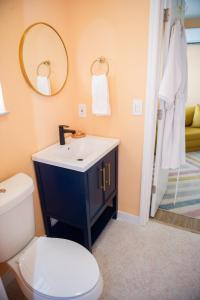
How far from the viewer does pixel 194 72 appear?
4.10 meters

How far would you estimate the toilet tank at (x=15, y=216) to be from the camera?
1064 millimetres

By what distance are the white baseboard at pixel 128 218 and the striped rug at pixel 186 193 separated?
0.41m

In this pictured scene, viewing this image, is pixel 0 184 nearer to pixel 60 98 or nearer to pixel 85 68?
pixel 60 98

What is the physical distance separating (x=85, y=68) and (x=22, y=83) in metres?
0.65

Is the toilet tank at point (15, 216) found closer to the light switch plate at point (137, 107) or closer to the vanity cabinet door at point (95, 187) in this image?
the vanity cabinet door at point (95, 187)

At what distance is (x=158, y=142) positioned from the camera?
69.6 inches

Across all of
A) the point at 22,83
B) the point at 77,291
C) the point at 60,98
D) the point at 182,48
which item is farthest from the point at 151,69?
the point at 77,291

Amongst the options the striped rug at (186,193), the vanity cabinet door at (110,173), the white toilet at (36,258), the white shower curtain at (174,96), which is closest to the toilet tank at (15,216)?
the white toilet at (36,258)

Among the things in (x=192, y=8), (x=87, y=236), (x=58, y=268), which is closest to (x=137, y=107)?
(x=87, y=236)

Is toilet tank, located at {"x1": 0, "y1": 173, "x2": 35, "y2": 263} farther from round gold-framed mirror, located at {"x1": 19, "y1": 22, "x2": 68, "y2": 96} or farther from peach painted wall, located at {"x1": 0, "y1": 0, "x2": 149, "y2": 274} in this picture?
round gold-framed mirror, located at {"x1": 19, "y1": 22, "x2": 68, "y2": 96}

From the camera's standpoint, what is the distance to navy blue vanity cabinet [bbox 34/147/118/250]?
1.37m

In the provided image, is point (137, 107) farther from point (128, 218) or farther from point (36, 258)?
point (36, 258)

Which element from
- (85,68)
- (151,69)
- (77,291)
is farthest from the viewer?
(85,68)

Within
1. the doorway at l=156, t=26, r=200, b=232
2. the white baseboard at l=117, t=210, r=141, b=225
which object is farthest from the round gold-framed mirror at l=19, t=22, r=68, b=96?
the doorway at l=156, t=26, r=200, b=232
